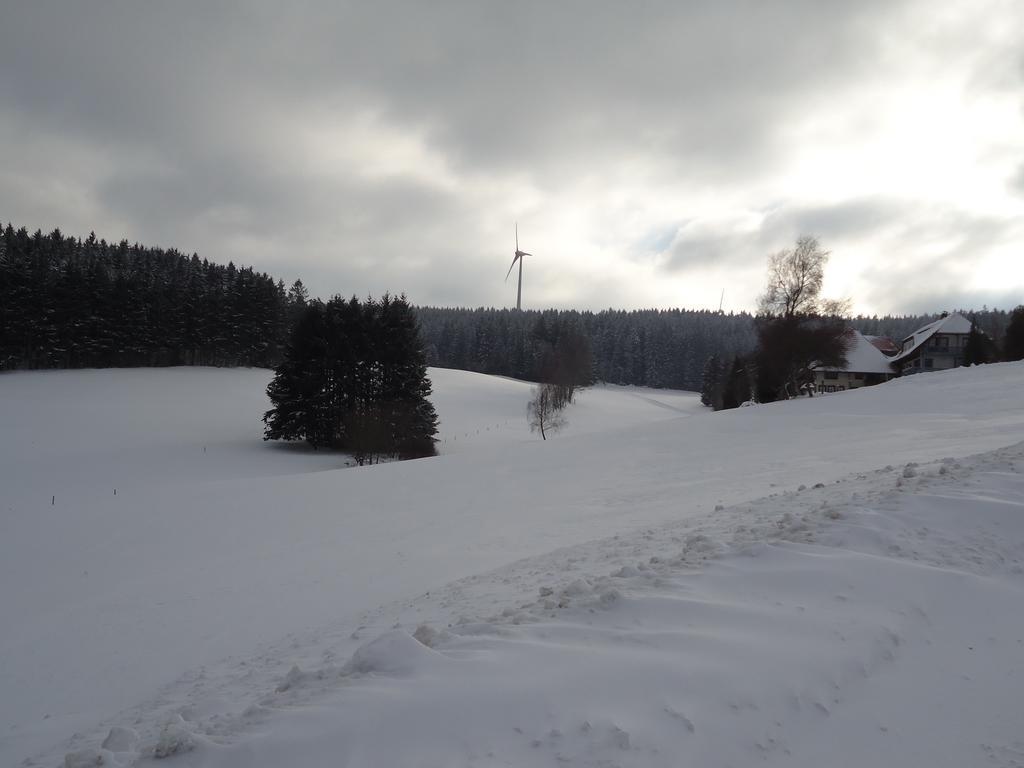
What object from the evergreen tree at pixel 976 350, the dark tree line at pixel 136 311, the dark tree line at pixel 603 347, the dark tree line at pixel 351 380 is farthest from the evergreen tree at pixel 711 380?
the dark tree line at pixel 351 380

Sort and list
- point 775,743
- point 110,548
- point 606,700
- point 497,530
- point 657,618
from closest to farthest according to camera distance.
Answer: point 775,743
point 606,700
point 657,618
point 497,530
point 110,548

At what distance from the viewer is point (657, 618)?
4336mm

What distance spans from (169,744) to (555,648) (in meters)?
2.47

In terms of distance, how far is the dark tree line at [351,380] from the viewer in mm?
35688

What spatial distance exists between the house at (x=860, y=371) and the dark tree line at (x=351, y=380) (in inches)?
1545

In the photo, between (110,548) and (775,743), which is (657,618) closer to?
(775,743)

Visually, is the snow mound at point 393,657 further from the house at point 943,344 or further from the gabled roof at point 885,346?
the gabled roof at point 885,346

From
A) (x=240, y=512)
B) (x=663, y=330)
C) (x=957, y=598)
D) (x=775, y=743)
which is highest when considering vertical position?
(x=663, y=330)

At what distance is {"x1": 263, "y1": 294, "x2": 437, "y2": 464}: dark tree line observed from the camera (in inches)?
1405

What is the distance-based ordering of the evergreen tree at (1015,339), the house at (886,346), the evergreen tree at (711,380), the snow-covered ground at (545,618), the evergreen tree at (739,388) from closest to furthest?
the snow-covered ground at (545,618) → the evergreen tree at (1015,339) → the evergreen tree at (739,388) → the house at (886,346) → the evergreen tree at (711,380)

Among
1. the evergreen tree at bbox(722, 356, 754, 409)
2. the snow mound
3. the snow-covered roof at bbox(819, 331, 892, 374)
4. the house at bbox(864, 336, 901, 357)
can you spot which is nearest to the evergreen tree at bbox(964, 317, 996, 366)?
the snow-covered roof at bbox(819, 331, 892, 374)

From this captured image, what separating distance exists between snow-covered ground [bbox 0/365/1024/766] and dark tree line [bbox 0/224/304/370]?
50.9 m

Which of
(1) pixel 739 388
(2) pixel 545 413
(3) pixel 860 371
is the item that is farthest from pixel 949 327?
(2) pixel 545 413

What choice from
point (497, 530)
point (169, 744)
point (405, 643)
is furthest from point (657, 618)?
point (497, 530)
